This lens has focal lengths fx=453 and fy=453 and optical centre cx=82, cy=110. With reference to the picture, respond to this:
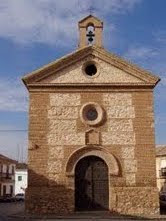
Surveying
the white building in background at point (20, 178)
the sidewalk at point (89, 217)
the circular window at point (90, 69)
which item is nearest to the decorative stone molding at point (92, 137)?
the circular window at point (90, 69)

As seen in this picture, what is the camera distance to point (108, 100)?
23031mm

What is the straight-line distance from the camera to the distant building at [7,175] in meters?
56.0

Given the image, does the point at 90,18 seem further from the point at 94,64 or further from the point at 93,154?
the point at 93,154

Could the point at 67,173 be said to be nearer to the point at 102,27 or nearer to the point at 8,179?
the point at 102,27

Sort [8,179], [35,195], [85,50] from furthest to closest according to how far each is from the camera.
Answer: [8,179], [85,50], [35,195]

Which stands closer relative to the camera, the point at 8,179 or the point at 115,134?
the point at 115,134

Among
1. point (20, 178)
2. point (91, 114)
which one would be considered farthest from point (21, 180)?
point (91, 114)

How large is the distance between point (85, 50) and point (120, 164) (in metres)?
6.15

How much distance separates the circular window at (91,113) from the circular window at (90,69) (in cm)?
170

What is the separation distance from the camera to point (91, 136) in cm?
2255

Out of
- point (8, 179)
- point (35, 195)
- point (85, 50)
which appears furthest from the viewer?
point (8, 179)

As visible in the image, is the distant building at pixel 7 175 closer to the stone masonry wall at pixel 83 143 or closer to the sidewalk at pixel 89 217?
the stone masonry wall at pixel 83 143

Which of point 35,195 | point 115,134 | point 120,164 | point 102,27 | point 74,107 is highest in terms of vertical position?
point 102,27

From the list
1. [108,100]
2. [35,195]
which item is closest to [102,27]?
[108,100]
